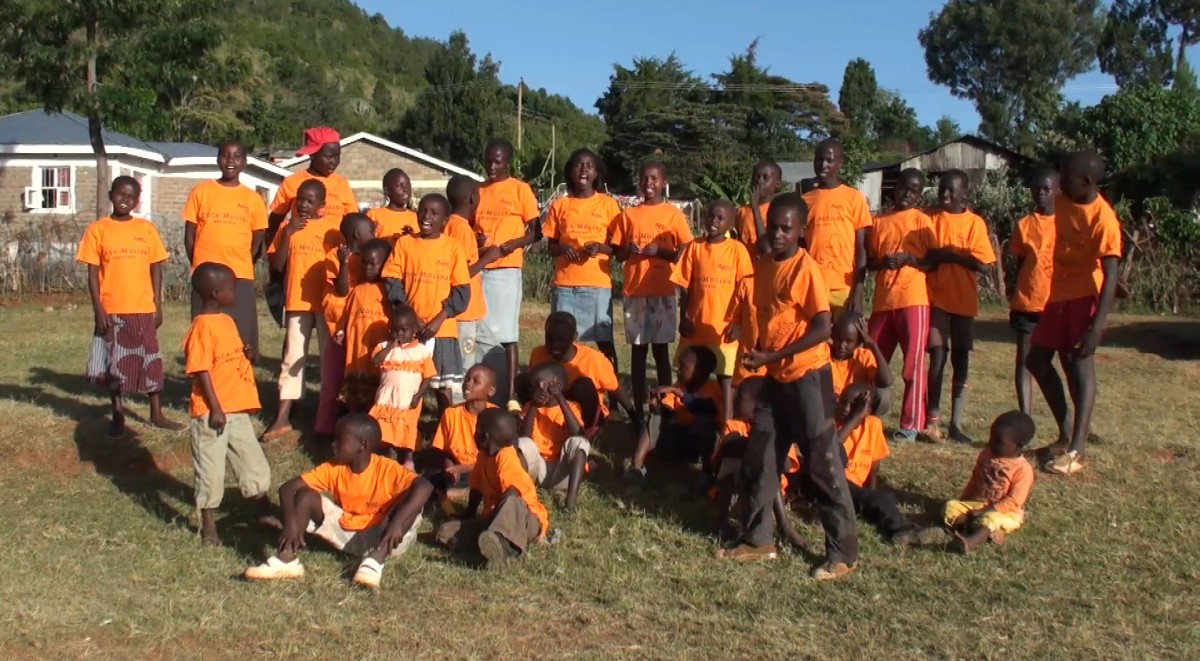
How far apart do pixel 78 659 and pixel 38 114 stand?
25325 mm

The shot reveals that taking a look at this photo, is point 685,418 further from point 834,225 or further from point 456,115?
point 456,115

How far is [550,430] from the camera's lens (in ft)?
22.9

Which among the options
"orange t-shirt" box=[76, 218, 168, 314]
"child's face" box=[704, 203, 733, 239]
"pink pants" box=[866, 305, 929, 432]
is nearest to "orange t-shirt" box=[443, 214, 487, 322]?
"child's face" box=[704, 203, 733, 239]

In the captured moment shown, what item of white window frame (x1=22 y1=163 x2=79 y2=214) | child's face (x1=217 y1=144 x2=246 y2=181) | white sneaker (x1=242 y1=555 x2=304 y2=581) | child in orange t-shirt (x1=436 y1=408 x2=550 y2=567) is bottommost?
white sneaker (x1=242 y1=555 x2=304 y2=581)

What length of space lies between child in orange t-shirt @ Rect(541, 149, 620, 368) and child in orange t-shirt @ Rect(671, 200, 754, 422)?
0.75 meters

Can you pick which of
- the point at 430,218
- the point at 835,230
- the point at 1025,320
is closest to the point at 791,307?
the point at 835,230

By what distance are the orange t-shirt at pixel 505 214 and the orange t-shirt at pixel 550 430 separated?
137 cm

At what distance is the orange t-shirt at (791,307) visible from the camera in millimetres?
5352

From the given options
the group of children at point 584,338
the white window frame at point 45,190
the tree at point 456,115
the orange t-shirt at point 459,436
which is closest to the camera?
the group of children at point 584,338

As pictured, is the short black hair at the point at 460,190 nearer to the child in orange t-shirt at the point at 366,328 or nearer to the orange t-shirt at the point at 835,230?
the child in orange t-shirt at the point at 366,328

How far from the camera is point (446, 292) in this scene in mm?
7195

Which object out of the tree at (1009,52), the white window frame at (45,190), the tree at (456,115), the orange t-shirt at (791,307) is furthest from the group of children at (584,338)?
the tree at (1009,52)

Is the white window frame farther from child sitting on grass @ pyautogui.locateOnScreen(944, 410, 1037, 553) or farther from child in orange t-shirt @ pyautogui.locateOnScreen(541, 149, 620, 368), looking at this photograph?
child sitting on grass @ pyautogui.locateOnScreen(944, 410, 1037, 553)

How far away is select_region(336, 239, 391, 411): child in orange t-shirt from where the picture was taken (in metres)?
7.14
